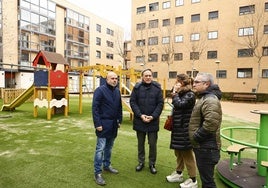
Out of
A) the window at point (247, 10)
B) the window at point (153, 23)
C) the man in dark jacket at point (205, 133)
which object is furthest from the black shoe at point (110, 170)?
the window at point (153, 23)

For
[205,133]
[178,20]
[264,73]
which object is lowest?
[205,133]

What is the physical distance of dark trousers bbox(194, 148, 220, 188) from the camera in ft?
9.02

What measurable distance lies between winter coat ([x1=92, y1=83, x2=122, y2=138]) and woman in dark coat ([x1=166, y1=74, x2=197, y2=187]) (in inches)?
39.1

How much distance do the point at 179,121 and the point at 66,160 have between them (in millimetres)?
2550

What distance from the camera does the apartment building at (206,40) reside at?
87.4 feet

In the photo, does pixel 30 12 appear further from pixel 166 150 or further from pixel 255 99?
pixel 166 150

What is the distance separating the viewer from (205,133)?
2660mm

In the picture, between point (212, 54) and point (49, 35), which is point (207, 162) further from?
point (49, 35)

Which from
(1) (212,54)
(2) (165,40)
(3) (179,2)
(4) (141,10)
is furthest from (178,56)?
(4) (141,10)

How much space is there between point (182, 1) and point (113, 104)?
3233 centimetres

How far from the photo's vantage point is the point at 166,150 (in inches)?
218

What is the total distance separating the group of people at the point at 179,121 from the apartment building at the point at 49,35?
17.3m

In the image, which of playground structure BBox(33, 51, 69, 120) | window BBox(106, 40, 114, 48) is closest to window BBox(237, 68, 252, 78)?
playground structure BBox(33, 51, 69, 120)

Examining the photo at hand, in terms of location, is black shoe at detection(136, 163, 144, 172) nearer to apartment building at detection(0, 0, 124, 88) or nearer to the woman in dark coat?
the woman in dark coat
